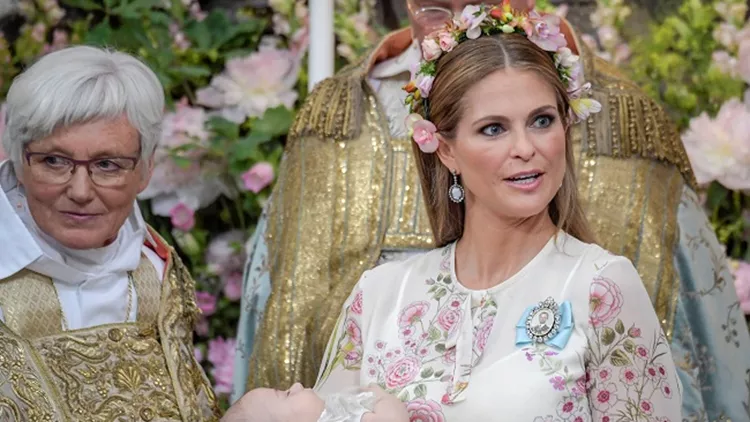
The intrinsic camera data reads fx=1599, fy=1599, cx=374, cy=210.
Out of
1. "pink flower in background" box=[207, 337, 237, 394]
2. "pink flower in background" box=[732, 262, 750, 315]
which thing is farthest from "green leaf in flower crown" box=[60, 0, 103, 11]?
"pink flower in background" box=[732, 262, 750, 315]

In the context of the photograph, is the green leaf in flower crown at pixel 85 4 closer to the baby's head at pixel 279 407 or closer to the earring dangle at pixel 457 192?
the earring dangle at pixel 457 192

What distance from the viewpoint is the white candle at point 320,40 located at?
11.7 feet

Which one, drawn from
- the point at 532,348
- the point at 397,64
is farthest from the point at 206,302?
the point at 532,348

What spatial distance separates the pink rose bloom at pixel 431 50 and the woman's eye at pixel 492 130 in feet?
0.48

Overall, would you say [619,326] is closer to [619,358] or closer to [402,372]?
[619,358]

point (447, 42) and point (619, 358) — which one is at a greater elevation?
point (447, 42)

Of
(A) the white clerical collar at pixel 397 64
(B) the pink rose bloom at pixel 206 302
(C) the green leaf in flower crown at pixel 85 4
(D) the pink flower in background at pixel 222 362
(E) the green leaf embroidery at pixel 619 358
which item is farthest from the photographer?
(C) the green leaf in flower crown at pixel 85 4

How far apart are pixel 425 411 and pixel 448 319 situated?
0.15 m

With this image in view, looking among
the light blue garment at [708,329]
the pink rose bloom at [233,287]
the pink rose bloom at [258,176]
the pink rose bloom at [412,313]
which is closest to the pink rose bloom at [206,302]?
the pink rose bloom at [233,287]

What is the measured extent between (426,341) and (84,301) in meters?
0.58

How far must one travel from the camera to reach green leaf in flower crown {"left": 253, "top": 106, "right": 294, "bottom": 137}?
3848mm

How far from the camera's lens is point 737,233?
3.68 m

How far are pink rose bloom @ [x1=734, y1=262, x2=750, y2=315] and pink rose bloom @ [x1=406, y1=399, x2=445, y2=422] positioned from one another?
1465 millimetres

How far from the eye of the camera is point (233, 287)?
12.8 feet
